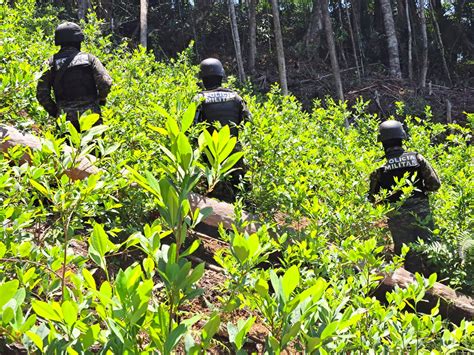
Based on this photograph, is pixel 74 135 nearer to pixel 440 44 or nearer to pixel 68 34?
pixel 68 34

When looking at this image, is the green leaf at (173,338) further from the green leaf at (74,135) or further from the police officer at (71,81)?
the police officer at (71,81)

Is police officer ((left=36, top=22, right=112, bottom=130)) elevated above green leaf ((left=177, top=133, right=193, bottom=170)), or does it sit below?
above

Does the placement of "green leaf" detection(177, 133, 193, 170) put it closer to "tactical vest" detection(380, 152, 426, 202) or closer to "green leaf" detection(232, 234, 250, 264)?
"green leaf" detection(232, 234, 250, 264)

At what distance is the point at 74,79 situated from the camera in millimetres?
5387

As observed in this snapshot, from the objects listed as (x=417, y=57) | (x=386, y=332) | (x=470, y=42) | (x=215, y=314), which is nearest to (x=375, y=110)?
(x=417, y=57)

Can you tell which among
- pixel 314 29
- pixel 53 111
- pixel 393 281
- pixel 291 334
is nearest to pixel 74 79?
pixel 53 111

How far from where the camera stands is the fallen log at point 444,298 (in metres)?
4.44

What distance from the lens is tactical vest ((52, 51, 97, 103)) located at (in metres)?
5.34

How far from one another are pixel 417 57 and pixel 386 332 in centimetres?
1920

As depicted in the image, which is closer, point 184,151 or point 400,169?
point 184,151

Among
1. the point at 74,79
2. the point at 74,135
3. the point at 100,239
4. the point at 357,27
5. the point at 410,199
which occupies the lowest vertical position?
the point at 410,199

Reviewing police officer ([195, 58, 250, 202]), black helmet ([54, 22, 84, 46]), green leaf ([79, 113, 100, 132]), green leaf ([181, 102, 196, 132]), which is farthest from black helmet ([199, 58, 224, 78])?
green leaf ([181, 102, 196, 132])

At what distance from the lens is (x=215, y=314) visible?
1361 millimetres

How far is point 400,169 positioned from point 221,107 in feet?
7.05
